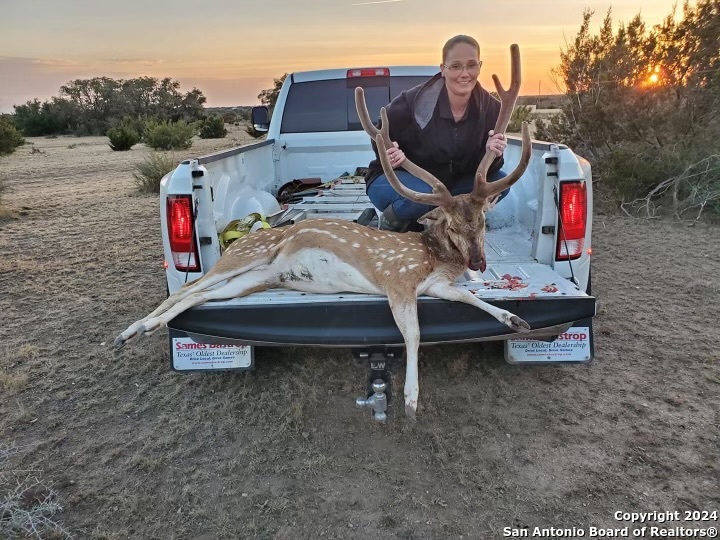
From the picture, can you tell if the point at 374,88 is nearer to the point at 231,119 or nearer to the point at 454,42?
the point at 454,42

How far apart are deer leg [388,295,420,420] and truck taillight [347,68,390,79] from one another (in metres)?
4.50

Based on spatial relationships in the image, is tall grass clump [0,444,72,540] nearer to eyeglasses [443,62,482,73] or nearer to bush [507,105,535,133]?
eyeglasses [443,62,482,73]

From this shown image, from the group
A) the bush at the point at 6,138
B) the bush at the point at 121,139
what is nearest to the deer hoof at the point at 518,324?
the bush at the point at 6,138

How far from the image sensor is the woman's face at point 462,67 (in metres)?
3.88

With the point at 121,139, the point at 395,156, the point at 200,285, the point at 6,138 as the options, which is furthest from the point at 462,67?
the point at 121,139

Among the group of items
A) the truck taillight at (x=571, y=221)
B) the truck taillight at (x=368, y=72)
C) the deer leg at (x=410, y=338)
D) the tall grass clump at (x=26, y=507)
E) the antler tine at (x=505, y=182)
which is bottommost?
the tall grass clump at (x=26, y=507)

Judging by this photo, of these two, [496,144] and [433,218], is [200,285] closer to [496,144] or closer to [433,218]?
[433,218]

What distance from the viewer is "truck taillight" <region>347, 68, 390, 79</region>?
677 centimetres

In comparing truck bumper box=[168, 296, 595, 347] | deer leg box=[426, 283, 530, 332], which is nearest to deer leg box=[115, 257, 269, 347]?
truck bumper box=[168, 296, 595, 347]

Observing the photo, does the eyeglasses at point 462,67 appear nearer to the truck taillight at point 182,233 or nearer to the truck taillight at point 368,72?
the truck taillight at point 182,233

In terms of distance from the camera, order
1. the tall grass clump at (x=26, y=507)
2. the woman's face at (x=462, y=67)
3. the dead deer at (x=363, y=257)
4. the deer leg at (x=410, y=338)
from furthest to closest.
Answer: the woman's face at (x=462, y=67) → the dead deer at (x=363, y=257) → the deer leg at (x=410, y=338) → the tall grass clump at (x=26, y=507)

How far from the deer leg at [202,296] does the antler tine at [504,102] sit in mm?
1377

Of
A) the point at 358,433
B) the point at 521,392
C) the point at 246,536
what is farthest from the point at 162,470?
the point at 521,392

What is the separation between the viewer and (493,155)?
365 centimetres
